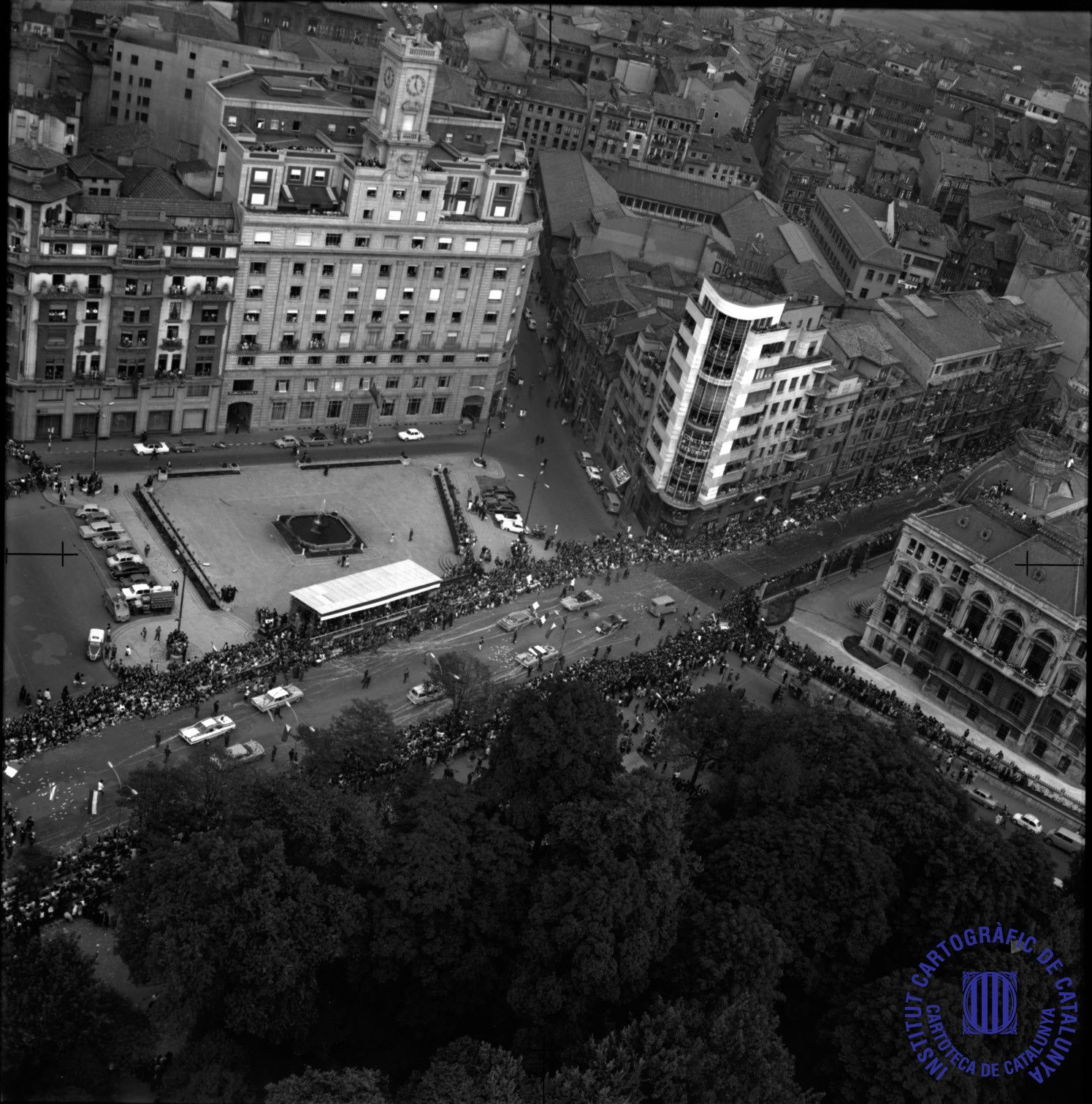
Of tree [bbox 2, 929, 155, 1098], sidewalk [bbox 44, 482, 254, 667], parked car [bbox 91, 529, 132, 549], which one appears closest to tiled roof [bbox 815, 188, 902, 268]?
sidewalk [bbox 44, 482, 254, 667]

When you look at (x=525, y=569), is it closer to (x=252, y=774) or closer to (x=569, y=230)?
(x=252, y=774)

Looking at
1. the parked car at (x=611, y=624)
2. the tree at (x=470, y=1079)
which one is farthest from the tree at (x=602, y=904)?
the parked car at (x=611, y=624)

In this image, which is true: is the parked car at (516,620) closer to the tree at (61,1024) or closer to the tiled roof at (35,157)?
the tree at (61,1024)

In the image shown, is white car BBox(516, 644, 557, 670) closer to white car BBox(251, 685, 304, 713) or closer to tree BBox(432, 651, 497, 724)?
tree BBox(432, 651, 497, 724)

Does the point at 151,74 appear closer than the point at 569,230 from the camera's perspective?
Yes

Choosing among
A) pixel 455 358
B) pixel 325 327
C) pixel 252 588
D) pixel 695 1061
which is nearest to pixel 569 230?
pixel 455 358

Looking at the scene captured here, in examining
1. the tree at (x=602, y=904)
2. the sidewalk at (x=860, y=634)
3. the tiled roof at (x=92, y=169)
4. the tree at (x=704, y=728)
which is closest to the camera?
the tree at (x=602, y=904)

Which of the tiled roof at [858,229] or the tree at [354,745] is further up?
the tiled roof at [858,229]
